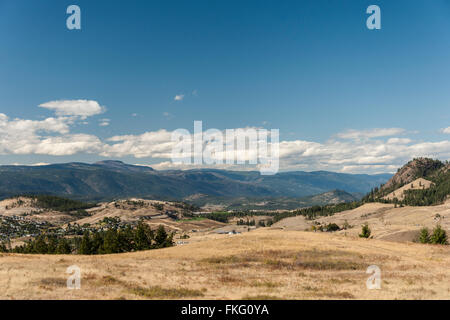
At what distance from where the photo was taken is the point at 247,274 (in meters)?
44.8

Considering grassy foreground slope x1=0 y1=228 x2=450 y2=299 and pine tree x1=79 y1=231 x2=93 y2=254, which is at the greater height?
grassy foreground slope x1=0 y1=228 x2=450 y2=299

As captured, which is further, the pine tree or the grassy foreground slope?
the pine tree

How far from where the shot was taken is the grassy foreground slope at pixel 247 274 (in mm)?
32812

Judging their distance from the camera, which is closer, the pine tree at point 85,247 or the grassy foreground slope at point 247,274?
the grassy foreground slope at point 247,274

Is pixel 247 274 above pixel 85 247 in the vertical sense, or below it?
above

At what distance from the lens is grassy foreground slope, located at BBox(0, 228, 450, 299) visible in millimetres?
32812

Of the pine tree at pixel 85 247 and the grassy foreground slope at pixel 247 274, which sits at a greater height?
the grassy foreground slope at pixel 247 274

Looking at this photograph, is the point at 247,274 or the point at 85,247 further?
the point at 85,247
